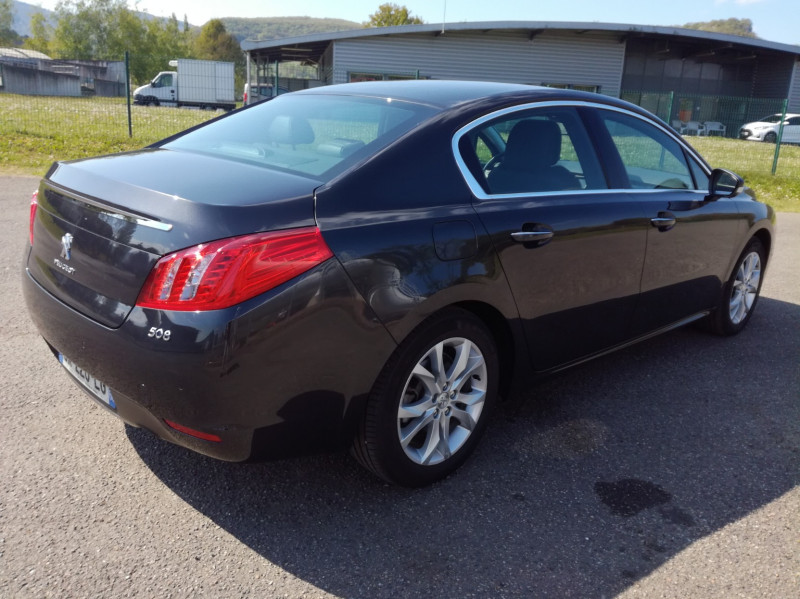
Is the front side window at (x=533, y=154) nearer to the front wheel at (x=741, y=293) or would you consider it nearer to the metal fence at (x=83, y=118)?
the front wheel at (x=741, y=293)

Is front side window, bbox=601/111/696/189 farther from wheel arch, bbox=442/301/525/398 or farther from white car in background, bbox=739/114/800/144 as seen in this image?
white car in background, bbox=739/114/800/144

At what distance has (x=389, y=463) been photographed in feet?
8.89

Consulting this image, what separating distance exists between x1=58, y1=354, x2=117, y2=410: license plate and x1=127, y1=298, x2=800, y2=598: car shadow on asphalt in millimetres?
488

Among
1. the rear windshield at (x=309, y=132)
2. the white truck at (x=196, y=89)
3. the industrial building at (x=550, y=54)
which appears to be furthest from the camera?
the white truck at (x=196, y=89)

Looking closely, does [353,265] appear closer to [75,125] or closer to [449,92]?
[449,92]

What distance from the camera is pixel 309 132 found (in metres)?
3.23

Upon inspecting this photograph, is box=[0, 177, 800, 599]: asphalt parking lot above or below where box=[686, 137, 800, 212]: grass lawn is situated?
below

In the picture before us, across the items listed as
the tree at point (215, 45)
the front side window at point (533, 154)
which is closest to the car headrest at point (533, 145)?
the front side window at point (533, 154)

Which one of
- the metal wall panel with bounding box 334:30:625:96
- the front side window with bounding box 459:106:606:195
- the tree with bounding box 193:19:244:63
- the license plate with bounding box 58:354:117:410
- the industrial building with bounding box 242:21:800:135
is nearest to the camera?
the license plate with bounding box 58:354:117:410

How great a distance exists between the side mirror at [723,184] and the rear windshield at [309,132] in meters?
2.29

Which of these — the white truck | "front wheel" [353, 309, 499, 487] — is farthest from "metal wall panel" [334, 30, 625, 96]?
"front wheel" [353, 309, 499, 487]

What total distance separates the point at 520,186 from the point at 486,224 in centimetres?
42

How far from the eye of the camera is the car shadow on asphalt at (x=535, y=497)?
8.04 feet

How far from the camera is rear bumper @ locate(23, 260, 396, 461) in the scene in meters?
2.22
